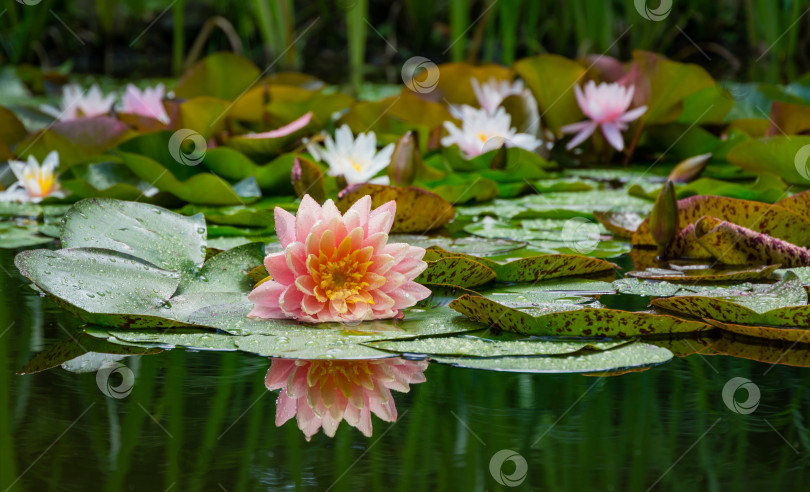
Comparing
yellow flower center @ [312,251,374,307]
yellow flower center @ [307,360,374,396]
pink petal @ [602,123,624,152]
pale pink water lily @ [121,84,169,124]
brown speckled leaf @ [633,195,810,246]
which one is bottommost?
yellow flower center @ [307,360,374,396]

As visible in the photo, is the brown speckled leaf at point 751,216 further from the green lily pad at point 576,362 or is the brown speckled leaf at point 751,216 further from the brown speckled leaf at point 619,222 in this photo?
the green lily pad at point 576,362

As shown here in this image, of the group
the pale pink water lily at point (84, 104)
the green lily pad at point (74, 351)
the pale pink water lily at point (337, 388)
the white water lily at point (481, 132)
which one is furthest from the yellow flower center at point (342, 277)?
the pale pink water lily at point (84, 104)

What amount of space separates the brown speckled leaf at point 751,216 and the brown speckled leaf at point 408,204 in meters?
0.37

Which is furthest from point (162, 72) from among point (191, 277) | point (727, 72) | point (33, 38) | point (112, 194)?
point (191, 277)

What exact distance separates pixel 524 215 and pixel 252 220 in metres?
0.55

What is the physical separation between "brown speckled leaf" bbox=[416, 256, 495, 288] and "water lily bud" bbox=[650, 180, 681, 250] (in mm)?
345

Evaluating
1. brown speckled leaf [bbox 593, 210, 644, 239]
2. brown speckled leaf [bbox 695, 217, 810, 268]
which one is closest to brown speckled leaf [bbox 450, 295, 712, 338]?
brown speckled leaf [bbox 695, 217, 810, 268]

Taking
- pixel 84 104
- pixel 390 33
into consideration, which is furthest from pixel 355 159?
pixel 390 33

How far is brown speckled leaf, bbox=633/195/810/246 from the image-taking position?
1.48 metres

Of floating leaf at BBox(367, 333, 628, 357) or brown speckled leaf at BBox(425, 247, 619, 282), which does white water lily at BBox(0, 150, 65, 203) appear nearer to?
brown speckled leaf at BBox(425, 247, 619, 282)

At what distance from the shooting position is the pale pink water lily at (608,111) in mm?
2357

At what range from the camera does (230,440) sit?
2.54 ft

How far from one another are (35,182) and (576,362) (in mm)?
1495

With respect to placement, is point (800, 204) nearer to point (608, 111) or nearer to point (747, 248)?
point (747, 248)
